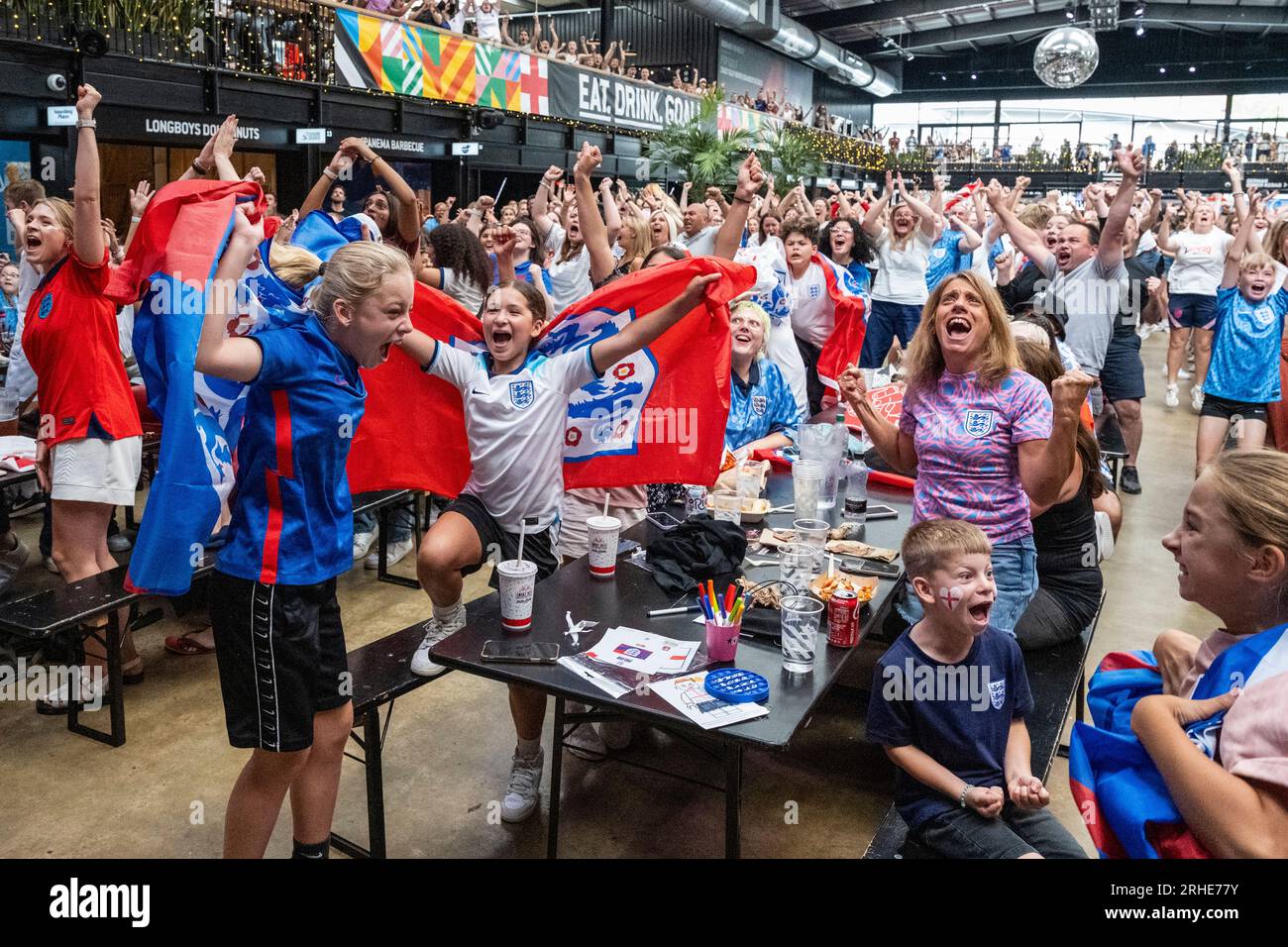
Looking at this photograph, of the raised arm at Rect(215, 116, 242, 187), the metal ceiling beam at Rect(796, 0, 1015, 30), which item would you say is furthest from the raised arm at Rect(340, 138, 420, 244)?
the metal ceiling beam at Rect(796, 0, 1015, 30)

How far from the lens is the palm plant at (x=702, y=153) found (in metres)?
14.1

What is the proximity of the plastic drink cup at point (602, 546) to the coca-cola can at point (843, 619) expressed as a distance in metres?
0.69

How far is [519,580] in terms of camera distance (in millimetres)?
2566

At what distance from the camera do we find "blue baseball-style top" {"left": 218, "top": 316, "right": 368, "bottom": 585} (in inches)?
91.0

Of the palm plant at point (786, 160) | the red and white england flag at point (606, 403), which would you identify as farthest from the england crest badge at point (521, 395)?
the palm plant at point (786, 160)

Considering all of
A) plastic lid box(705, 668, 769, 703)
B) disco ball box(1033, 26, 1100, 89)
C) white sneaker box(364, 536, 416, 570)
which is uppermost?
disco ball box(1033, 26, 1100, 89)

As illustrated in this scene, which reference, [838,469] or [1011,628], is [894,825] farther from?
[838,469]

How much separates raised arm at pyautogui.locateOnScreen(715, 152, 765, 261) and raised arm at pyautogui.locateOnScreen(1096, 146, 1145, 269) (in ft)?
5.97

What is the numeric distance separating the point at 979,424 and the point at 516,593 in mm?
1499

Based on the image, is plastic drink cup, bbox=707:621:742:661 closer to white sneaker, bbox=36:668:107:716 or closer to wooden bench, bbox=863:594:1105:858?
wooden bench, bbox=863:594:1105:858

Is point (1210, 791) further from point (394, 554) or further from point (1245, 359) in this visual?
point (1245, 359)

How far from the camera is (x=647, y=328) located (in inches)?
123

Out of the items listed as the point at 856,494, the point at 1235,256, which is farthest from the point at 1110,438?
the point at 856,494

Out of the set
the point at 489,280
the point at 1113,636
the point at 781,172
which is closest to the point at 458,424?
the point at 489,280
